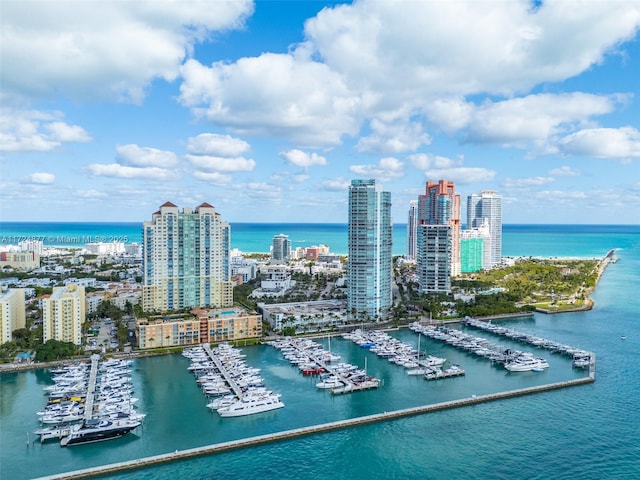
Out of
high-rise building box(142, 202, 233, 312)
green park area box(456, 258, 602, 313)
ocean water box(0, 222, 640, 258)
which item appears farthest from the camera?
ocean water box(0, 222, 640, 258)

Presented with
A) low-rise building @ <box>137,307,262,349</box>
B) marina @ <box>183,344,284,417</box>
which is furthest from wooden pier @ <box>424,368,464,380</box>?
low-rise building @ <box>137,307,262,349</box>

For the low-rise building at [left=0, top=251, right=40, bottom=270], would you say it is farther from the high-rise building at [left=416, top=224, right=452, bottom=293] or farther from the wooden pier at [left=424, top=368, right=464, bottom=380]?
the wooden pier at [left=424, top=368, right=464, bottom=380]

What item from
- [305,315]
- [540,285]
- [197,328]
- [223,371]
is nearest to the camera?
[223,371]

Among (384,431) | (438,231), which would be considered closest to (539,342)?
(384,431)

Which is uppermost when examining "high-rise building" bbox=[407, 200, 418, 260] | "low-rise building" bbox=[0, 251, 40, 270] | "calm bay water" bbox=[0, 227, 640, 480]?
"high-rise building" bbox=[407, 200, 418, 260]

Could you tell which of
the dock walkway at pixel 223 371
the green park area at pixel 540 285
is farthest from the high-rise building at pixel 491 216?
the dock walkway at pixel 223 371

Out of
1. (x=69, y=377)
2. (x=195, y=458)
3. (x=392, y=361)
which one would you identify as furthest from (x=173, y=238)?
(x=195, y=458)

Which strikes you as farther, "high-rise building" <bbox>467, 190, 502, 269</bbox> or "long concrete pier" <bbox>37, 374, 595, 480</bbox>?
"high-rise building" <bbox>467, 190, 502, 269</bbox>

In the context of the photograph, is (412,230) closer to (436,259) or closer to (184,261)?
(436,259)
